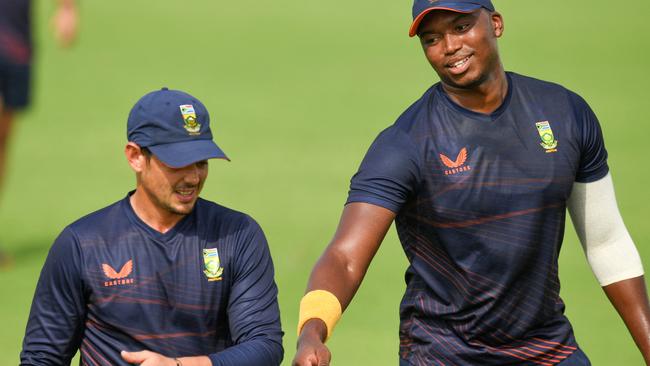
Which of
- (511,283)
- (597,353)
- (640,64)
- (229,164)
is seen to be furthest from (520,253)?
(640,64)

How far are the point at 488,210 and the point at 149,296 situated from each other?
1.39m

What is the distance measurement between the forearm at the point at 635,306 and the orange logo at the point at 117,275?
6.63 feet

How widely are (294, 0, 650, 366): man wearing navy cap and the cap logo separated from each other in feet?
2.27

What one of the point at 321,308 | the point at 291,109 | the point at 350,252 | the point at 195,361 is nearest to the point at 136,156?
the point at 195,361

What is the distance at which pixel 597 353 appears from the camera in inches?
365

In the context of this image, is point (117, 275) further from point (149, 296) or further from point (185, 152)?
point (185, 152)

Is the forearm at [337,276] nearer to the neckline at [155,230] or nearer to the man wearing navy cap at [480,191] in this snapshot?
the man wearing navy cap at [480,191]

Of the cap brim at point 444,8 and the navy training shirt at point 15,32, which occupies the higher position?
the cap brim at point 444,8

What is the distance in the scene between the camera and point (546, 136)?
17.7 ft

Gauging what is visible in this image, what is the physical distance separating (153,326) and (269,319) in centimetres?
46

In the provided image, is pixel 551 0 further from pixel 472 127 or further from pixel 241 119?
pixel 472 127

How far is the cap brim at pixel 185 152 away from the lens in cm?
526

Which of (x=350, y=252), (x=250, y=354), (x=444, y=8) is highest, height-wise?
(x=444, y=8)

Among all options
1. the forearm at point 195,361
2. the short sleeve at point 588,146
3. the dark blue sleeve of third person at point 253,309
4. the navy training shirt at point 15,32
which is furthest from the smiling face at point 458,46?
the navy training shirt at point 15,32
